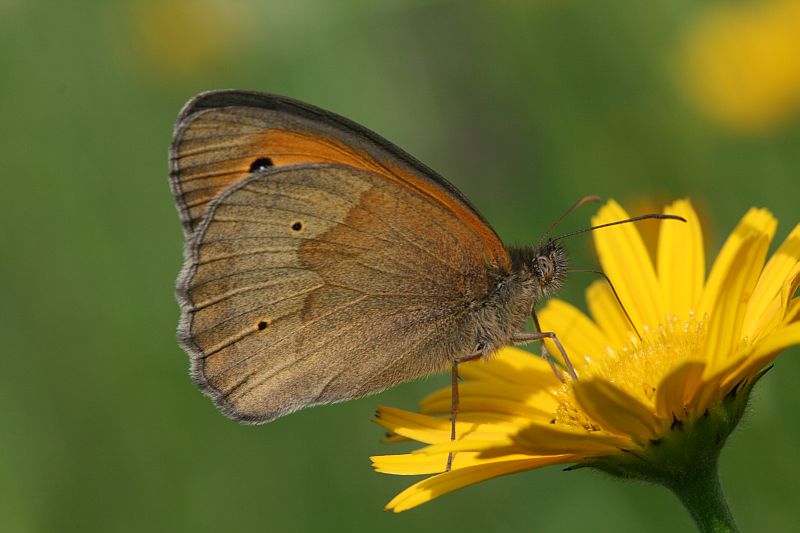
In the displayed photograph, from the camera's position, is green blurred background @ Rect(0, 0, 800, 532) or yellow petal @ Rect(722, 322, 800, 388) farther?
green blurred background @ Rect(0, 0, 800, 532)

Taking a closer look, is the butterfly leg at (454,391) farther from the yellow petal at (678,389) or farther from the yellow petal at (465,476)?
the yellow petal at (678,389)

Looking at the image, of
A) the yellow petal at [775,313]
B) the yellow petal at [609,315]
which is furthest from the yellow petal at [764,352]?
the yellow petal at [609,315]

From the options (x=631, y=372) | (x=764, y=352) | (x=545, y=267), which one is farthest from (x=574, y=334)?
(x=764, y=352)

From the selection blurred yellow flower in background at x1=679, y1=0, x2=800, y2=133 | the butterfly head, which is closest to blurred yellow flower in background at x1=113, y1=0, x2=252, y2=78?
blurred yellow flower in background at x1=679, y1=0, x2=800, y2=133

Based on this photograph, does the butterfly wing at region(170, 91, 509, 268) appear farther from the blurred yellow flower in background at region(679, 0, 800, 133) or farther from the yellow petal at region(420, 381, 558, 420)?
the blurred yellow flower in background at region(679, 0, 800, 133)

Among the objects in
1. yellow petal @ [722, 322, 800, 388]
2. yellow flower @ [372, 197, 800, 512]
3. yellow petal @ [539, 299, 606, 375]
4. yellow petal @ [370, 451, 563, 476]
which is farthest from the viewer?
yellow petal @ [539, 299, 606, 375]

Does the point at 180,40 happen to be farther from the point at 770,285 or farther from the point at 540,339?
the point at 770,285

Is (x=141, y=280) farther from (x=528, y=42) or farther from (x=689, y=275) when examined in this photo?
(x=689, y=275)
